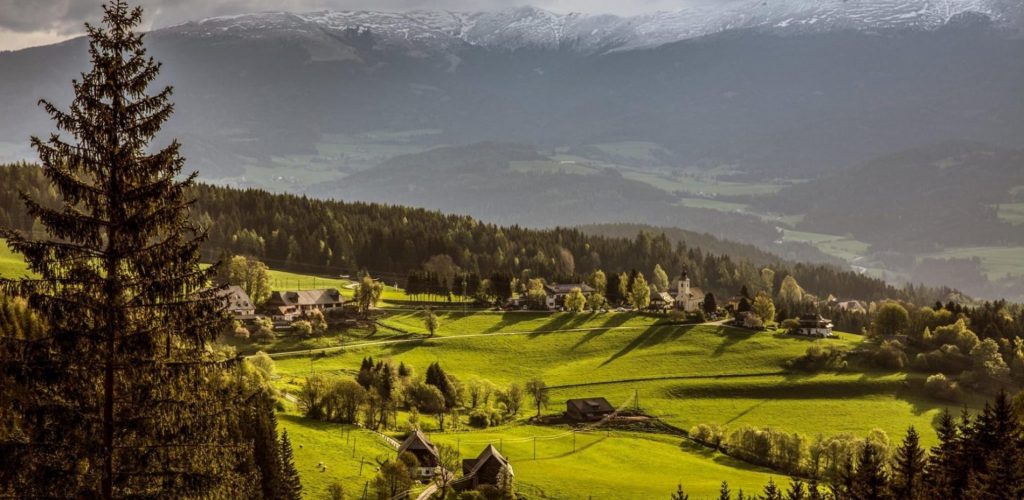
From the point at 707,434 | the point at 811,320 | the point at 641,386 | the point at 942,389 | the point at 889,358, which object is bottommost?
the point at 707,434

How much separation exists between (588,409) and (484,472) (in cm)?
→ 4175

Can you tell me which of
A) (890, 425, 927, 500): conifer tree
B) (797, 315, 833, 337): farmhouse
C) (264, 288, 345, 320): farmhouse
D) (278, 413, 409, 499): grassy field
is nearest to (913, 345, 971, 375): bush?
(797, 315, 833, 337): farmhouse

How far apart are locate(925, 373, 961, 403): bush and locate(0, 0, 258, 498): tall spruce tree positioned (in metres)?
138

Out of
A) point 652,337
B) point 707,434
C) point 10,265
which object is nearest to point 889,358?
point 652,337

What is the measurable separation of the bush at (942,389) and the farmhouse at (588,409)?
178 feet

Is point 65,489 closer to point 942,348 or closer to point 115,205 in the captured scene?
point 115,205

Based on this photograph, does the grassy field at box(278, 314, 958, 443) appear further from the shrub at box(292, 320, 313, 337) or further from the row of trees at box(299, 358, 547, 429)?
the shrub at box(292, 320, 313, 337)

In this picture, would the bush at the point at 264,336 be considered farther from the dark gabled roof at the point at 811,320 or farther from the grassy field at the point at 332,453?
the dark gabled roof at the point at 811,320

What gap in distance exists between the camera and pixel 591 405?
123 meters

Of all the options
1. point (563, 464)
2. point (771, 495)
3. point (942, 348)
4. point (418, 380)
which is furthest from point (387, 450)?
point (942, 348)

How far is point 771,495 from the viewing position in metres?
54.1

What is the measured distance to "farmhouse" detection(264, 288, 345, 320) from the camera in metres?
163

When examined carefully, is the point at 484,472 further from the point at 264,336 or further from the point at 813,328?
the point at 813,328

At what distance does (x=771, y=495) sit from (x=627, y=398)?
7665cm
